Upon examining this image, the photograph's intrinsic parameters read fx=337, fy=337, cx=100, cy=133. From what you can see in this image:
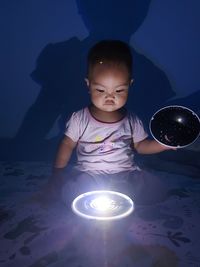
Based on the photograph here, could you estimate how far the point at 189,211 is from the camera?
4.29 ft

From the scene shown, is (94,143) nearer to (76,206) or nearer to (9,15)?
(76,206)

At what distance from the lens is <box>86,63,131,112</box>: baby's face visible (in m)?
1.24

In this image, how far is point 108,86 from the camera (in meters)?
Result: 1.26

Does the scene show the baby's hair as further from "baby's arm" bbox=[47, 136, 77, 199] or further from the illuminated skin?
"baby's arm" bbox=[47, 136, 77, 199]

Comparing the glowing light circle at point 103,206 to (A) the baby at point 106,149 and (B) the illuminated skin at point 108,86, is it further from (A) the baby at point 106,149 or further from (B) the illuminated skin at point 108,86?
(B) the illuminated skin at point 108,86

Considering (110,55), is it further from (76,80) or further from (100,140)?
(76,80)

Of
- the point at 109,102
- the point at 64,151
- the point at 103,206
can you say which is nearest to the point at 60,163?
the point at 64,151

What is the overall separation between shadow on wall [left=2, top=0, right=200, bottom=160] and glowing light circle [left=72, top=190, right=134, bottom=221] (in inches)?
34.0

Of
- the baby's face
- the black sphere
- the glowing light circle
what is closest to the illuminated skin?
the baby's face

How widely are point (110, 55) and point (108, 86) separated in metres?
0.11

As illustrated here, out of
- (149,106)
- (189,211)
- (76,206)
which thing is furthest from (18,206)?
(149,106)

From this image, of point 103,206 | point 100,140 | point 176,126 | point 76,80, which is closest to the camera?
point 103,206

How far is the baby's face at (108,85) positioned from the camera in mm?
1239

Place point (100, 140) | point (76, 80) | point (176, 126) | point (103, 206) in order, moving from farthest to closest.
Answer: point (76, 80) < point (100, 140) < point (176, 126) < point (103, 206)
